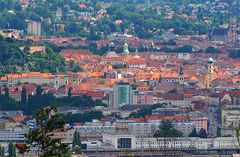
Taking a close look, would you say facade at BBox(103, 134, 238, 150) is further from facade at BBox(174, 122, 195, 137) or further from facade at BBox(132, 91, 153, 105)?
facade at BBox(132, 91, 153, 105)

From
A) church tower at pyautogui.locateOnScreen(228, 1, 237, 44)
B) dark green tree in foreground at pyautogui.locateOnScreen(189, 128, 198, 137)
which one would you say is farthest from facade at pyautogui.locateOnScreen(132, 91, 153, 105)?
church tower at pyautogui.locateOnScreen(228, 1, 237, 44)

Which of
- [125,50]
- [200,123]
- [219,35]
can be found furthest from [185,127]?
[219,35]

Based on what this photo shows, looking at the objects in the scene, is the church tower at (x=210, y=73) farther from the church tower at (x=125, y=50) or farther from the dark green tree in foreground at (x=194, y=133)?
the dark green tree in foreground at (x=194, y=133)

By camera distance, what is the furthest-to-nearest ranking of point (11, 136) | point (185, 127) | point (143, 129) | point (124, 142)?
1. point (185, 127)
2. point (143, 129)
3. point (11, 136)
4. point (124, 142)

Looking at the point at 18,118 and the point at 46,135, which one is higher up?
the point at 46,135

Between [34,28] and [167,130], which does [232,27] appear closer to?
[34,28]

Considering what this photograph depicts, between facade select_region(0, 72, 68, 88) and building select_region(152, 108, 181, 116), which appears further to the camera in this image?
facade select_region(0, 72, 68, 88)
